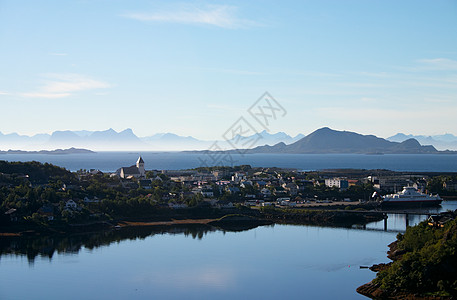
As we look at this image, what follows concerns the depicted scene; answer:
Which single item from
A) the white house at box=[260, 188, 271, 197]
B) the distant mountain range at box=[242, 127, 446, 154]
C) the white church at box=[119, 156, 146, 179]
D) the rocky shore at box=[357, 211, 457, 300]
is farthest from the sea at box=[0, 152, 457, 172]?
the distant mountain range at box=[242, 127, 446, 154]

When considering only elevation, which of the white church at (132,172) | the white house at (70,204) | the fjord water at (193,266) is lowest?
the fjord water at (193,266)

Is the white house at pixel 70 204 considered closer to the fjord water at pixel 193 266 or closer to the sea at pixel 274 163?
the fjord water at pixel 193 266

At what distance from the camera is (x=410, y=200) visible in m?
26.7

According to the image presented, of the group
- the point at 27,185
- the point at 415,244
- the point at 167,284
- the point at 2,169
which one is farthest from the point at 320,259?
the point at 2,169

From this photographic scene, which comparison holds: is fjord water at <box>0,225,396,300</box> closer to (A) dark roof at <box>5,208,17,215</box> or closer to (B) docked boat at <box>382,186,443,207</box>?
(A) dark roof at <box>5,208,17,215</box>

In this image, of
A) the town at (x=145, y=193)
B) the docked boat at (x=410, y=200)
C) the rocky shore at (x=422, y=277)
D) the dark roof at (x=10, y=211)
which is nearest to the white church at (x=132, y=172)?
the town at (x=145, y=193)

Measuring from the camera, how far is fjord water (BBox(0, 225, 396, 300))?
12.0 metres

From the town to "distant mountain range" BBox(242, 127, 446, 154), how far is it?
97899 millimetres

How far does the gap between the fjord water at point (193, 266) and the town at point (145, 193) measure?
250cm

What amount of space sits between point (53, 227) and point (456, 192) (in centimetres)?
2355

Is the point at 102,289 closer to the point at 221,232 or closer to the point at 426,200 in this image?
the point at 221,232

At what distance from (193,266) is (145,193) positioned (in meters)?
12.3

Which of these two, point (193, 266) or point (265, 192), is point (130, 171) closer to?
point (265, 192)

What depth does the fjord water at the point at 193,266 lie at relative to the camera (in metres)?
12.0
